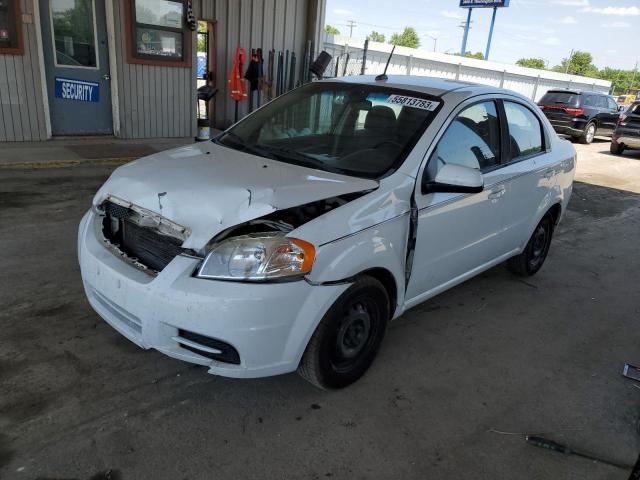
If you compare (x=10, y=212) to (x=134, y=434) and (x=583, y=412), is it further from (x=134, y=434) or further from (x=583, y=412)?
(x=583, y=412)

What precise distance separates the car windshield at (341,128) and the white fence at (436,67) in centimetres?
966

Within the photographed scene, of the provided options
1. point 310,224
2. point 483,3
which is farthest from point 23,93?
point 483,3

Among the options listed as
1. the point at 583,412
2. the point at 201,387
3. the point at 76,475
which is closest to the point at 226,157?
the point at 201,387

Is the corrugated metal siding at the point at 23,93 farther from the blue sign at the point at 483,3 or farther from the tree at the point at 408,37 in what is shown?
the tree at the point at 408,37

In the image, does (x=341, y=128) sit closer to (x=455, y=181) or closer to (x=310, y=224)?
(x=455, y=181)

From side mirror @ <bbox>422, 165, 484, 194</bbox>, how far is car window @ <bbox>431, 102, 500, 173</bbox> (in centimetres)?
17

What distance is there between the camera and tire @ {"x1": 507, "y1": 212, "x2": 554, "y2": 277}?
4770 mm

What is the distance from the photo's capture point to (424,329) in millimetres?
3795

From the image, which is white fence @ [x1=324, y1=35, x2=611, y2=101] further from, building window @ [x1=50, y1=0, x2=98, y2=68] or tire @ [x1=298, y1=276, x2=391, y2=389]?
tire @ [x1=298, y1=276, x2=391, y2=389]

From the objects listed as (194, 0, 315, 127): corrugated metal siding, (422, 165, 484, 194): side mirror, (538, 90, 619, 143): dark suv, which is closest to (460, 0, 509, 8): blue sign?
(538, 90, 619, 143): dark suv

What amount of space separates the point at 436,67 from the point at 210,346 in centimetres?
2035

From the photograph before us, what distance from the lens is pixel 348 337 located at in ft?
9.53

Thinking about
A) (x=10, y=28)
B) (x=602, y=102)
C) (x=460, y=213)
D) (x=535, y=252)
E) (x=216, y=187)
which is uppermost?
(x=10, y=28)

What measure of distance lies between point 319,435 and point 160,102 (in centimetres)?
851
